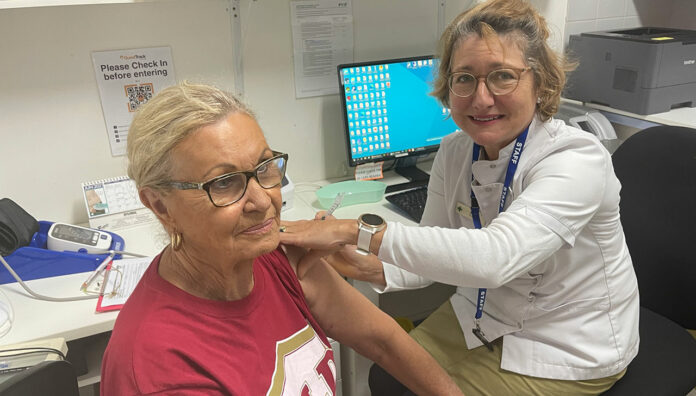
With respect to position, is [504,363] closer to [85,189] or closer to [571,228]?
[571,228]

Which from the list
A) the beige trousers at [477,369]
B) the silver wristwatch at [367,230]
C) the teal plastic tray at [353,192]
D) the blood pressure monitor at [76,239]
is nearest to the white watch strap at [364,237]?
the silver wristwatch at [367,230]

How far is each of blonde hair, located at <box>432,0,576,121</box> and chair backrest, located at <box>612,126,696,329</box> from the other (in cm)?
46

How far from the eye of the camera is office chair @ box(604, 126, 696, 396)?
146cm

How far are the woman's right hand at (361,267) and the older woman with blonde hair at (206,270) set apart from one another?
0.44m

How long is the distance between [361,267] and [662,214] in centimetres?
91

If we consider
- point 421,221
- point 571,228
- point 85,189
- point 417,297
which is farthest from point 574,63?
point 85,189

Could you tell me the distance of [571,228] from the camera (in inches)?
49.8

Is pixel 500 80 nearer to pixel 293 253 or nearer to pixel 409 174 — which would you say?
pixel 293 253

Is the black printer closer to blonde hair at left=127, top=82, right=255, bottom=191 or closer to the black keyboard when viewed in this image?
the black keyboard

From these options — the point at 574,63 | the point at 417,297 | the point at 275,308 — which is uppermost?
the point at 574,63

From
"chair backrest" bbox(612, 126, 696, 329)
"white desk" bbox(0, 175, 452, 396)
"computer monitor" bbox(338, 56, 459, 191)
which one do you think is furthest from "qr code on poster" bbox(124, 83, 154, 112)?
"chair backrest" bbox(612, 126, 696, 329)

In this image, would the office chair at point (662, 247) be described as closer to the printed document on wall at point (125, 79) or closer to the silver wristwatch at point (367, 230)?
the silver wristwatch at point (367, 230)

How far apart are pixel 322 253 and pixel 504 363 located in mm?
582

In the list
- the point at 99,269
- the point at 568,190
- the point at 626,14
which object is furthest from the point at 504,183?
the point at 626,14
